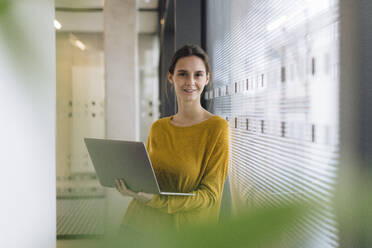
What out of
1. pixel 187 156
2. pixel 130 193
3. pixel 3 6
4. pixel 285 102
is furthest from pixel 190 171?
pixel 3 6

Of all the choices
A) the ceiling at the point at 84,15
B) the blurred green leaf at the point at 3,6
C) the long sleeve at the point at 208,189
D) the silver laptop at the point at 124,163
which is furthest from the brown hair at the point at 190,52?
the ceiling at the point at 84,15

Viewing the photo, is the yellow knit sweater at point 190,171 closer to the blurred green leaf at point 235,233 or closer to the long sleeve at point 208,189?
the long sleeve at point 208,189

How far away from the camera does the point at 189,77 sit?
3.85ft

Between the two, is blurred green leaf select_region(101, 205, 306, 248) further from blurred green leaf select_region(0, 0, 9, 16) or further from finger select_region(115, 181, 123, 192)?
finger select_region(115, 181, 123, 192)

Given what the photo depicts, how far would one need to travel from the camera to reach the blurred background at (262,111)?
16 cm

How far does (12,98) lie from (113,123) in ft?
10.1

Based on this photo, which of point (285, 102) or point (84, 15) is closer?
point (285, 102)

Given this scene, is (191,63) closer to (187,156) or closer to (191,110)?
(191,110)

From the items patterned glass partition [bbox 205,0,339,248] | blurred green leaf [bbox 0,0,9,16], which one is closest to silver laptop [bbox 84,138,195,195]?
patterned glass partition [bbox 205,0,339,248]

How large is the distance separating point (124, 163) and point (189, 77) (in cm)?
45

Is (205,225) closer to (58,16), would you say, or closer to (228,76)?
(228,76)

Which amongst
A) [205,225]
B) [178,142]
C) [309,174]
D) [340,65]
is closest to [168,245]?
[205,225]

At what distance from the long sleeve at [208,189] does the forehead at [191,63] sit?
256mm

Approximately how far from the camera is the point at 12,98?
0.80 ft
